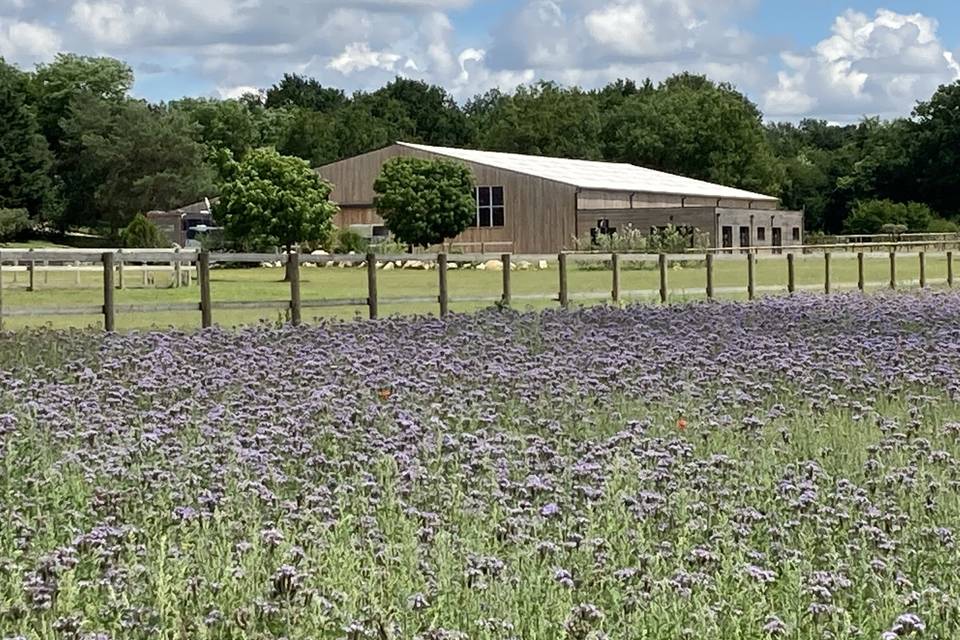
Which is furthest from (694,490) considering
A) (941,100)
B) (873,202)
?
(941,100)

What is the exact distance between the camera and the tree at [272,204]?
163ft

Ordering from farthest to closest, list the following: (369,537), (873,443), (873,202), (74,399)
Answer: (873,202) → (74,399) → (873,443) → (369,537)

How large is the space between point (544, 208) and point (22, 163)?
33.8 meters

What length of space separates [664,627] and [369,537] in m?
1.60

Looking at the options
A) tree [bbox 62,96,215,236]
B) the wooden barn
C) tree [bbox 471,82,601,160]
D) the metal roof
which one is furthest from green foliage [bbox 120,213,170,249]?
tree [bbox 471,82,601,160]

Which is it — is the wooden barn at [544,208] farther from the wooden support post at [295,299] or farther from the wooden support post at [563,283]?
the wooden support post at [295,299]

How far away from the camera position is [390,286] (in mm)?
40875

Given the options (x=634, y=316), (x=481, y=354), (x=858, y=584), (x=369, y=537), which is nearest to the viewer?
(x=858, y=584)

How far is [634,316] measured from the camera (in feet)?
60.8

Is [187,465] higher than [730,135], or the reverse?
[730,135]

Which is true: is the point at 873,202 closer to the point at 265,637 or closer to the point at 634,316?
the point at 634,316

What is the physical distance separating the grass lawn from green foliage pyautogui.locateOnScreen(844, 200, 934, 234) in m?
27.8

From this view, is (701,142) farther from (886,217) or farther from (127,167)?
(127,167)

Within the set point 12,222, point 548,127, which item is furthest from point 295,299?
point 548,127
